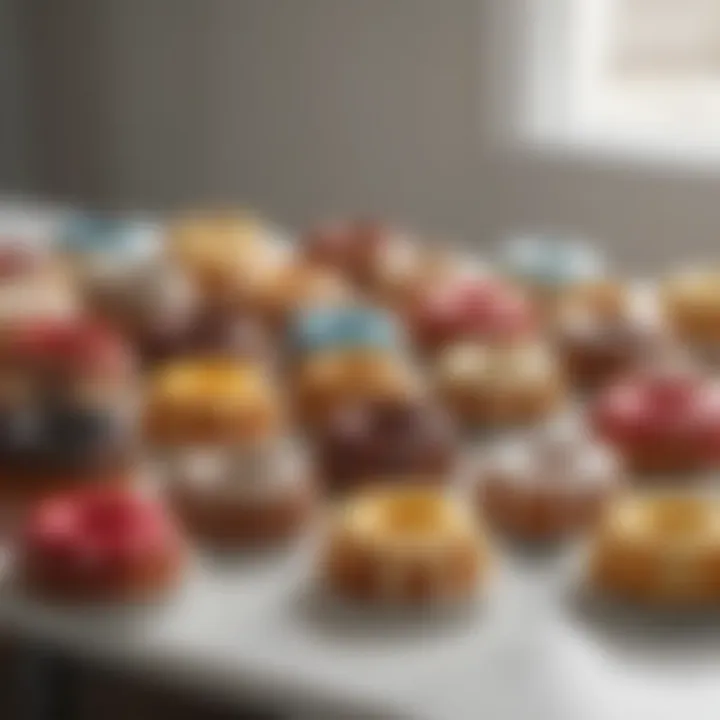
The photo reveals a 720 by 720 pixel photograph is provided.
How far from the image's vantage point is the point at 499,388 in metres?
0.77

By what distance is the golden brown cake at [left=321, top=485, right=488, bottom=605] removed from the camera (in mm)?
615

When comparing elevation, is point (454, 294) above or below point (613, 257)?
above

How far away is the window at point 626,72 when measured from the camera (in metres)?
1.50

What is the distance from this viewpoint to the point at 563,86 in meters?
1.52

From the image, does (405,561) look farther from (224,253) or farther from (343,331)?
(224,253)

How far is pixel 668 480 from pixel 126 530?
0.73 feet

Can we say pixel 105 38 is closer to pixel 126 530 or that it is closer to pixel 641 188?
pixel 641 188

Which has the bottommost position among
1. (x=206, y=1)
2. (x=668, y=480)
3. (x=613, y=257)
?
(x=613, y=257)

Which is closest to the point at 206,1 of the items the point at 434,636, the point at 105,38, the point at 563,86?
the point at 105,38

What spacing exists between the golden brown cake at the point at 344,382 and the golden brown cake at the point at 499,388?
2 cm

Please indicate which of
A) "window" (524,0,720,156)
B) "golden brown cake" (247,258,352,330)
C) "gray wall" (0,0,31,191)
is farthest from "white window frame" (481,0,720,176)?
"golden brown cake" (247,258,352,330)

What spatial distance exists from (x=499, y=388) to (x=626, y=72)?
84 cm

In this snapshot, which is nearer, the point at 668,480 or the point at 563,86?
the point at 668,480

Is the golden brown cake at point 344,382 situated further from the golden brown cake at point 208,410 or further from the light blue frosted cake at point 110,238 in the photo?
the light blue frosted cake at point 110,238
